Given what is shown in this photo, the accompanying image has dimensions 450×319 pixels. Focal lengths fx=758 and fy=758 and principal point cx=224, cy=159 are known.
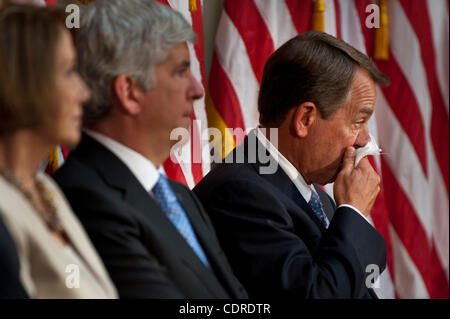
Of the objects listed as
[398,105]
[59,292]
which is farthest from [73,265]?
[398,105]

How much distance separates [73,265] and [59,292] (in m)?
0.05

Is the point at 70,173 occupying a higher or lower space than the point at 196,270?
higher

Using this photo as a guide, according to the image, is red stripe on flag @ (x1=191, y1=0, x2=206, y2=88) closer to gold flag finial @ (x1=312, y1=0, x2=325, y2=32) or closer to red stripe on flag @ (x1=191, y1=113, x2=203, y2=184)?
red stripe on flag @ (x1=191, y1=113, x2=203, y2=184)

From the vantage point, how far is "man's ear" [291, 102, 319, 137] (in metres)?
2.21

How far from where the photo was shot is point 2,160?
1.16 meters

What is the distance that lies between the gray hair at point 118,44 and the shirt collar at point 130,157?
0.13 ft

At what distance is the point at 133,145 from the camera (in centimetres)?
157

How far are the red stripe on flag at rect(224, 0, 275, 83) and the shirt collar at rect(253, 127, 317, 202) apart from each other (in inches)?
47.7

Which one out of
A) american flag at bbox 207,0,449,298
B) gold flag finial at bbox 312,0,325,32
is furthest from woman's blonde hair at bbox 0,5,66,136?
american flag at bbox 207,0,449,298

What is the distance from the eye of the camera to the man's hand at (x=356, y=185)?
2.14m

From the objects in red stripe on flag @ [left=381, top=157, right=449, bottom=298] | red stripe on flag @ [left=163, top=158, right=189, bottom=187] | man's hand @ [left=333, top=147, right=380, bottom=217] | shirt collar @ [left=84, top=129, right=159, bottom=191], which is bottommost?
red stripe on flag @ [left=381, top=157, right=449, bottom=298]

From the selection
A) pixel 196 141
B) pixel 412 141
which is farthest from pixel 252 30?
pixel 412 141

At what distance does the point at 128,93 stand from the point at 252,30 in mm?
1930
